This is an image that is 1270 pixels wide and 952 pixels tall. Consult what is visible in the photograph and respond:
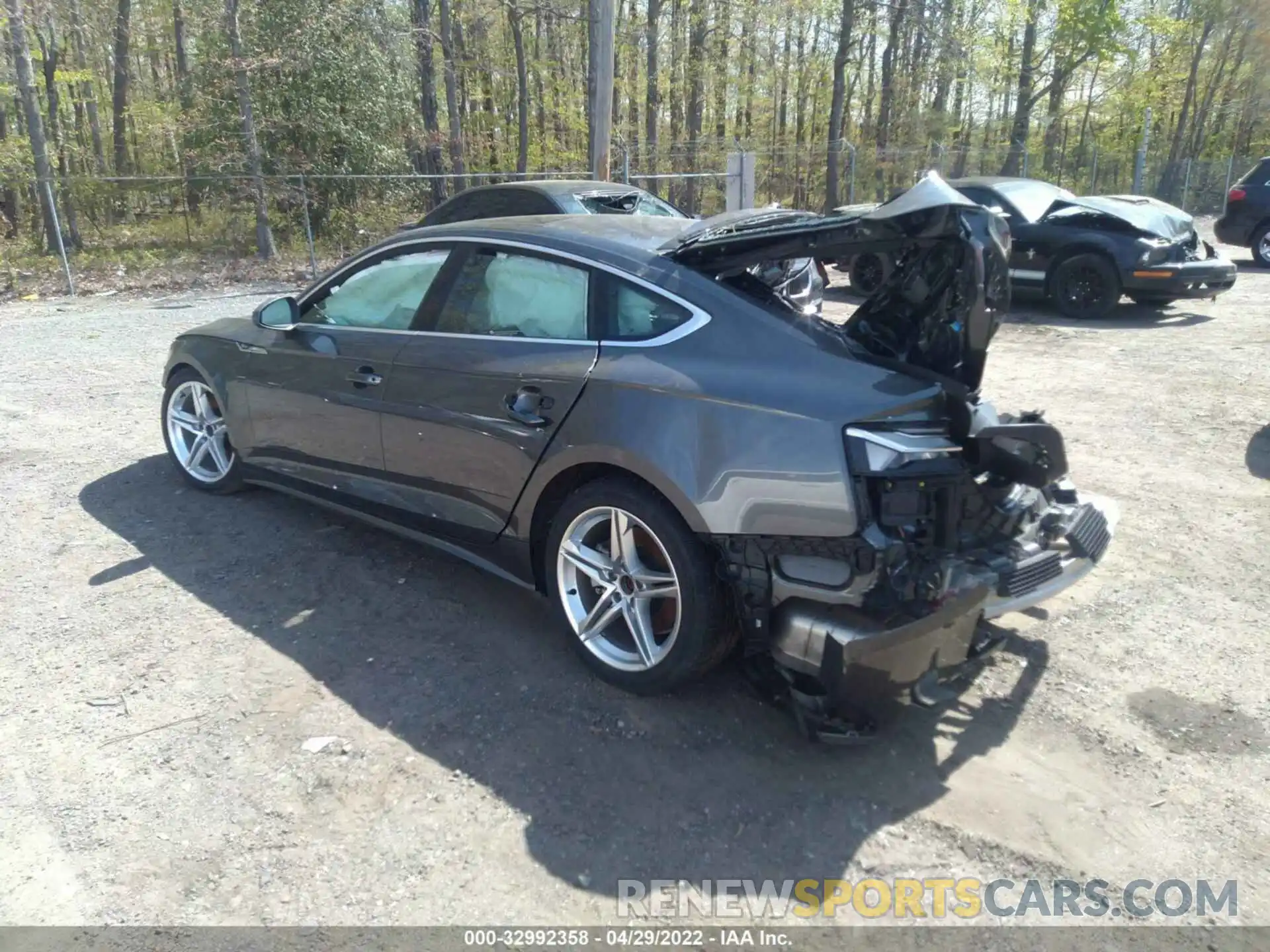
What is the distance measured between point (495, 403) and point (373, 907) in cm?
188

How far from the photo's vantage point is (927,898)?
254 cm

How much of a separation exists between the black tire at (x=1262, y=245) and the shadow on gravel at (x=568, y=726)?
14.6 m

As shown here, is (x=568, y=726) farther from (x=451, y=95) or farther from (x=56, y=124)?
(x=56, y=124)

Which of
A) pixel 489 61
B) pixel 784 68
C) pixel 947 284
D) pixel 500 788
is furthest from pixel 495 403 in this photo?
pixel 784 68

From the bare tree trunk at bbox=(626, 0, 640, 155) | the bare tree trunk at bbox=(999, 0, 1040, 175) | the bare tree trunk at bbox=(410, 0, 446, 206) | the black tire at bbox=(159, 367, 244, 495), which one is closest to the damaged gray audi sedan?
the black tire at bbox=(159, 367, 244, 495)

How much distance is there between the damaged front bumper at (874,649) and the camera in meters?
2.76

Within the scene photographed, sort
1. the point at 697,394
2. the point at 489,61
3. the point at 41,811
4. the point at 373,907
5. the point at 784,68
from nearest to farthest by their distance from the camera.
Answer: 1. the point at 373,907
2. the point at 41,811
3. the point at 697,394
4. the point at 489,61
5. the point at 784,68

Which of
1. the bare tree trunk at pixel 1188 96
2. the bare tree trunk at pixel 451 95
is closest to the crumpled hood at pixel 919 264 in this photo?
the bare tree trunk at pixel 451 95

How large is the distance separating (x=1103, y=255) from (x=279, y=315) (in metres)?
9.56

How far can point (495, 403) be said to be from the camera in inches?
145

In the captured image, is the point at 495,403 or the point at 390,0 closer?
the point at 495,403

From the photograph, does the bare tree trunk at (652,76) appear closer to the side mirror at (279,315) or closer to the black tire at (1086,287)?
the black tire at (1086,287)

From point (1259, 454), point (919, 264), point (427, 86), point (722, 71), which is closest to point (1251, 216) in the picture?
point (1259, 454)

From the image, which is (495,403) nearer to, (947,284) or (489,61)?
(947,284)
